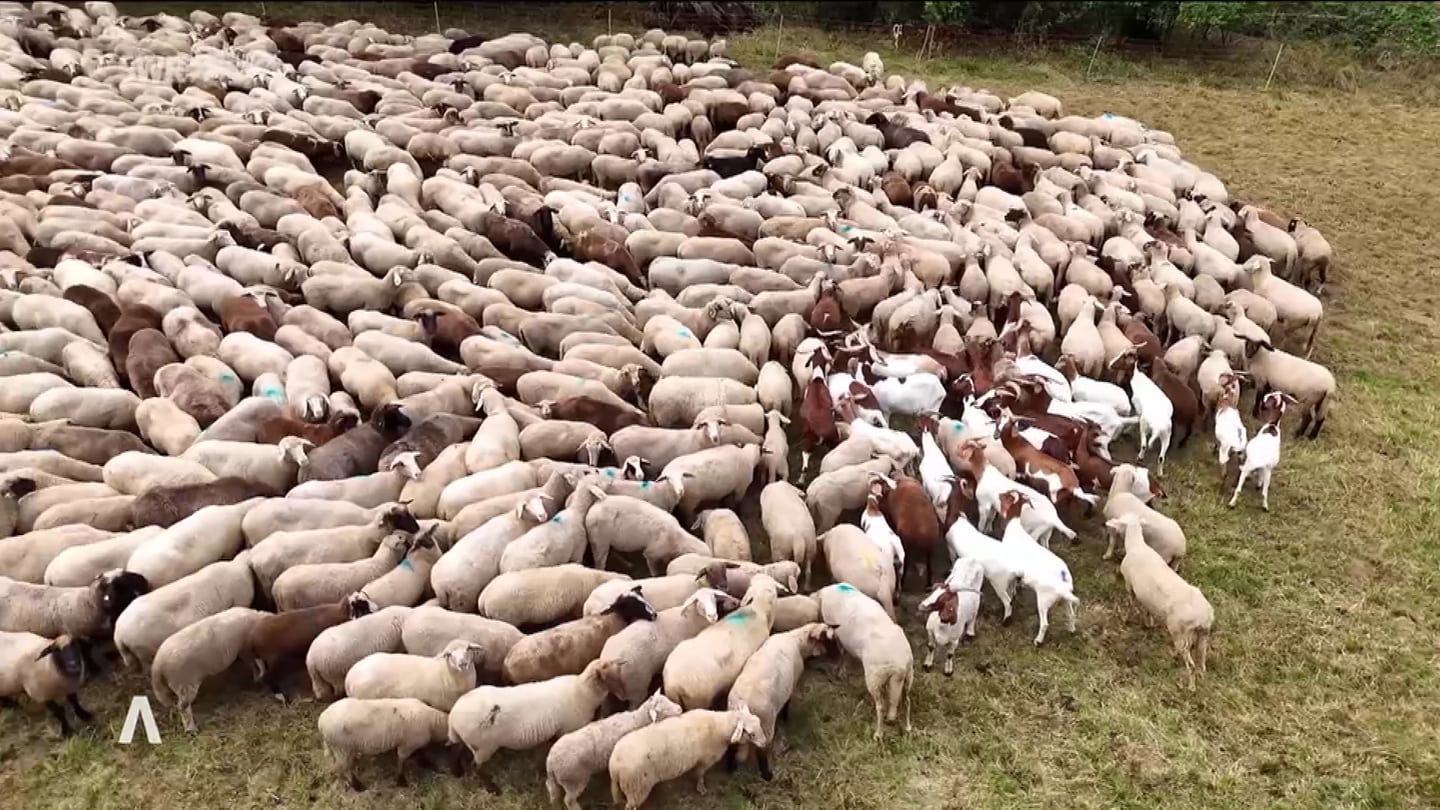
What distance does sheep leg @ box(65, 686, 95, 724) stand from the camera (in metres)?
6.71

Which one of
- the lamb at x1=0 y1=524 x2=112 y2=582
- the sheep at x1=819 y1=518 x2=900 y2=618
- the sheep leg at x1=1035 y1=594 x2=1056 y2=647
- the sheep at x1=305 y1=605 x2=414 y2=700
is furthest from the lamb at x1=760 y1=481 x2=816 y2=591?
the lamb at x1=0 y1=524 x2=112 y2=582

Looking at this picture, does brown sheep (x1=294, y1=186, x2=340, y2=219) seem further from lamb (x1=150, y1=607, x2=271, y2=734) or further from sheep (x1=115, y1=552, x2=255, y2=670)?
lamb (x1=150, y1=607, x2=271, y2=734)

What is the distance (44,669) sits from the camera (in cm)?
652

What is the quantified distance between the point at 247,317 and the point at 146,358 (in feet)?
3.55

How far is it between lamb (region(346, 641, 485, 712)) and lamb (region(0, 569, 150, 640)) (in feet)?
6.15

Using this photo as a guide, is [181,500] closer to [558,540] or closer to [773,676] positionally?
[558,540]

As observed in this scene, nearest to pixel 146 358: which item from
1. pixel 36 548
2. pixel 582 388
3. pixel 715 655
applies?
pixel 36 548

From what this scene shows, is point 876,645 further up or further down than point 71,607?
further up

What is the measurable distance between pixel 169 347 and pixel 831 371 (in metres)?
6.63

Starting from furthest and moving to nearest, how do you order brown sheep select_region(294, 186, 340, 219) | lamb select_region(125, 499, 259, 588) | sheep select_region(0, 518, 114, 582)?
brown sheep select_region(294, 186, 340, 219) < sheep select_region(0, 518, 114, 582) < lamb select_region(125, 499, 259, 588)

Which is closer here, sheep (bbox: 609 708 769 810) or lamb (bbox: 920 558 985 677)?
sheep (bbox: 609 708 769 810)

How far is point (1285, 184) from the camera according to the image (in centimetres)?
1698

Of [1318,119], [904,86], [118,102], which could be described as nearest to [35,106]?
[118,102]

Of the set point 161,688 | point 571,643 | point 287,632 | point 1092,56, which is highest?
point 1092,56
